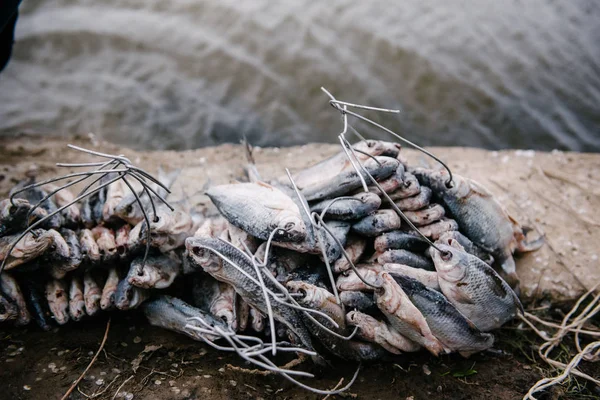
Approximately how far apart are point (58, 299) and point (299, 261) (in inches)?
65.5

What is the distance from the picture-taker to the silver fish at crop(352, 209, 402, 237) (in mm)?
3172

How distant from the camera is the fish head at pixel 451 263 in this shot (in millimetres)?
2891

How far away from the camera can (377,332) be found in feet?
9.66

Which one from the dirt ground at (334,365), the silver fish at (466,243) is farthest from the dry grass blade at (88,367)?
the silver fish at (466,243)

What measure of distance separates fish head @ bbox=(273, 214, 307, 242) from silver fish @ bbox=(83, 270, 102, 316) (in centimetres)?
132

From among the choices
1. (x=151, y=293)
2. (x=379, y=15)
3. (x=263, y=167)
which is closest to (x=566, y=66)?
(x=379, y=15)

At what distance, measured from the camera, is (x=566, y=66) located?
6.60 m

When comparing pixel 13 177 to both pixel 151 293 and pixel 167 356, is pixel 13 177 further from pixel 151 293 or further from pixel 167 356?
pixel 167 356

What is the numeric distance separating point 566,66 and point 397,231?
4.94 m

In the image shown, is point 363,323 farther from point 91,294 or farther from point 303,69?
point 303,69

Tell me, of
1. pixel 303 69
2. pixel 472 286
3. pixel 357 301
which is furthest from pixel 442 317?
pixel 303 69

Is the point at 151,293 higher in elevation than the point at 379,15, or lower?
lower

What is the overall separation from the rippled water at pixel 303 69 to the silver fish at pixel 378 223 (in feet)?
10.1

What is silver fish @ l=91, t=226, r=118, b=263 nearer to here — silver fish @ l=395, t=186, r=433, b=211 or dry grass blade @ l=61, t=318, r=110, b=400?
dry grass blade @ l=61, t=318, r=110, b=400
